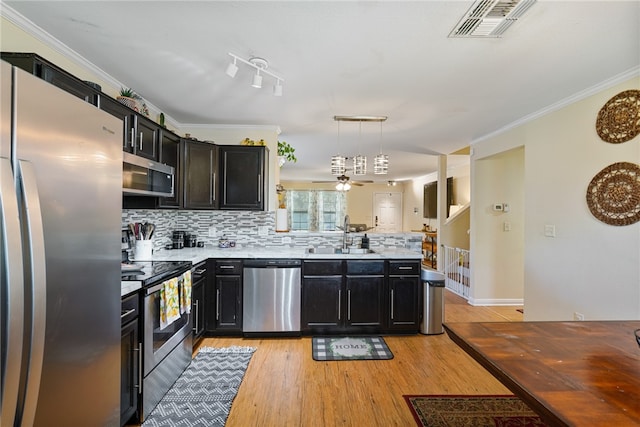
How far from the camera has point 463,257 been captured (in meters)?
5.35

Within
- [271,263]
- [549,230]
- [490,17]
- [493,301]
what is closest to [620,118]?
[549,230]

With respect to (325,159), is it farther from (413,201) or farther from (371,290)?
(413,201)

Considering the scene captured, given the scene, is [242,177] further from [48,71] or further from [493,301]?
[493,301]

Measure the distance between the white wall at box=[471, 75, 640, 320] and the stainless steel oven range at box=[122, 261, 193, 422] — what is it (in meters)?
3.58

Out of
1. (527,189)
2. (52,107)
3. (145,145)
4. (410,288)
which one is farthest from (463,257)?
(52,107)

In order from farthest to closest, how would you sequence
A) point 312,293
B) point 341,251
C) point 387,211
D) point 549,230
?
point 387,211 → point 341,251 → point 312,293 → point 549,230

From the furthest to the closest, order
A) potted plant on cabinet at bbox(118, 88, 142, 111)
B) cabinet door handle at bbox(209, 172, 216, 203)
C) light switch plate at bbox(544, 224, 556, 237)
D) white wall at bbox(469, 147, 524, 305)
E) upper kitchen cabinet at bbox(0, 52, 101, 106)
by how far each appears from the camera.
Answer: white wall at bbox(469, 147, 524, 305)
cabinet door handle at bbox(209, 172, 216, 203)
light switch plate at bbox(544, 224, 556, 237)
potted plant on cabinet at bbox(118, 88, 142, 111)
upper kitchen cabinet at bbox(0, 52, 101, 106)

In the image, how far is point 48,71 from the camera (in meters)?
1.58

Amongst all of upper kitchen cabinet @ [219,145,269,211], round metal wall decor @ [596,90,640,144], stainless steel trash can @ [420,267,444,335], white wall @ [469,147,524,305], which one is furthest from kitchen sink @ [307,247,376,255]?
round metal wall decor @ [596,90,640,144]

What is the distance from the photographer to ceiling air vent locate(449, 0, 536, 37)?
5.19 feet

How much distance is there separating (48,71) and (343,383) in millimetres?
2772

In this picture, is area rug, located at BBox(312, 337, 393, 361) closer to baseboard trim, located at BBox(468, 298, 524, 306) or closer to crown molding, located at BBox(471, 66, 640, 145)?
baseboard trim, located at BBox(468, 298, 524, 306)

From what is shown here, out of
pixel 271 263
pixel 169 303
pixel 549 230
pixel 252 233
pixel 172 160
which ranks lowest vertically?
pixel 169 303

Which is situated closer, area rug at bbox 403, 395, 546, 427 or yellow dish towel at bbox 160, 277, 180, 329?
area rug at bbox 403, 395, 546, 427
